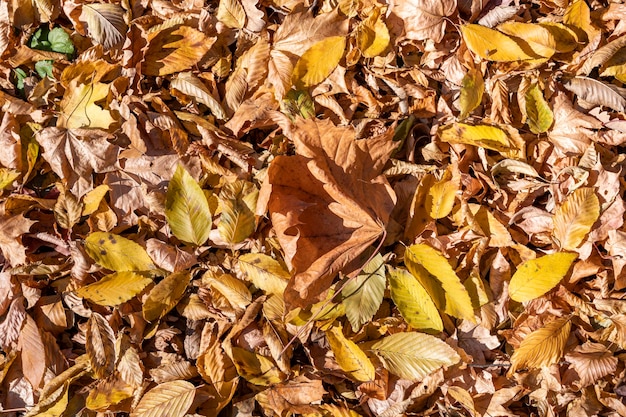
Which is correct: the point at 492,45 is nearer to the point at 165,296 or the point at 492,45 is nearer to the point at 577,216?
the point at 577,216

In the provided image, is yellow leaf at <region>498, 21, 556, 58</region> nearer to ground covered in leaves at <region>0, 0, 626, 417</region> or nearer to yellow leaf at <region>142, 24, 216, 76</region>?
ground covered in leaves at <region>0, 0, 626, 417</region>

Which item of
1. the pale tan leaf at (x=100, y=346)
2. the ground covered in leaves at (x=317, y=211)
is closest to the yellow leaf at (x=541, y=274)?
the ground covered in leaves at (x=317, y=211)

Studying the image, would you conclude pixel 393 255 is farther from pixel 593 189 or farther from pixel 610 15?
pixel 610 15

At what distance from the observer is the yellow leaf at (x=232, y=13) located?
5.33ft

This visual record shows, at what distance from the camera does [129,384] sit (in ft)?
5.09

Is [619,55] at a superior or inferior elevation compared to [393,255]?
superior

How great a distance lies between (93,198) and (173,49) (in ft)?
1.61

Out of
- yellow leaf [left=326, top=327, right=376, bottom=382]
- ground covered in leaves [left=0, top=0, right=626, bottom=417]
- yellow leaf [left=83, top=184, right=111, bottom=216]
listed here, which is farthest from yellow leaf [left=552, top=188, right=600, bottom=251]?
yellow leaf [left=83, top=184, right=111, bottom=216]

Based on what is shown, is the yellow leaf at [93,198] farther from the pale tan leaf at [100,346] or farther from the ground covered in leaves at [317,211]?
the pale tan leaf at [100,346]

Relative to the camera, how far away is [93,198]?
1615 mm

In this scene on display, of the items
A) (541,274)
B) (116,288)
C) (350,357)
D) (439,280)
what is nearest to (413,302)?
(439,280)

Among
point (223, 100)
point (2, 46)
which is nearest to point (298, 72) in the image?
point (223, 100)

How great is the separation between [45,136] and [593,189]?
1.51 metres

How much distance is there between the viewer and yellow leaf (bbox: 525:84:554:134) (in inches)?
58.5
